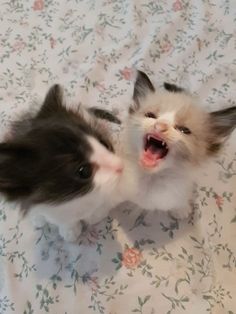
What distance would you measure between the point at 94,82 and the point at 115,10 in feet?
1.05

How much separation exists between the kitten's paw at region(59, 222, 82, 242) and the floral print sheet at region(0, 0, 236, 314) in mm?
28

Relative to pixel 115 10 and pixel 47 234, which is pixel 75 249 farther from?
pixel 115 10

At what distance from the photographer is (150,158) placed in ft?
2.97

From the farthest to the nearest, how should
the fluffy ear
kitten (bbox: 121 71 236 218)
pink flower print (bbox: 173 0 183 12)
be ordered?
pink flower print (bbox: 173 0 183 12), kitten (bbox: 121 71 236 218), the fluffy ear

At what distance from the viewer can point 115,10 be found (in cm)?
156

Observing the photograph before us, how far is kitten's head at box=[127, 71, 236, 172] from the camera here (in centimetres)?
89

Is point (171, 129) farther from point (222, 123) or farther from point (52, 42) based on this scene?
point (52, 42)

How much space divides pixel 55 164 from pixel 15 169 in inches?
2.9

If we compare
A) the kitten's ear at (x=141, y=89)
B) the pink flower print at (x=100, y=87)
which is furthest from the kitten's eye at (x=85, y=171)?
the pink flower print at (x=100, y=87)

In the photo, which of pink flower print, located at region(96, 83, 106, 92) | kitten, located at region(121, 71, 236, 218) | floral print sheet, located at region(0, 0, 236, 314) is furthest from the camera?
pink flower print, located at region(96, 83, 106, 92)

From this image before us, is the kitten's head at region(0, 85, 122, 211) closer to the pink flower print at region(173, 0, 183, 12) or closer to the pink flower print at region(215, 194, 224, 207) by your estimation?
the pink flower print at region(215, 194, 224, 207)

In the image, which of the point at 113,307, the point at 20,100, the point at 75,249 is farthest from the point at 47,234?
the point at 20,100

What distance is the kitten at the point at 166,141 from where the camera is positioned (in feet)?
2.94

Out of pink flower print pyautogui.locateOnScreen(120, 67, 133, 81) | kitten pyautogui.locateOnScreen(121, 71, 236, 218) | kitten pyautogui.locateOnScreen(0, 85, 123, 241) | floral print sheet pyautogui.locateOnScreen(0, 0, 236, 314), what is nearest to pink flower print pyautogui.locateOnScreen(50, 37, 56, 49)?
floral print sheet pyautogui.locateOnScreen(0, 0, 236, 314)
